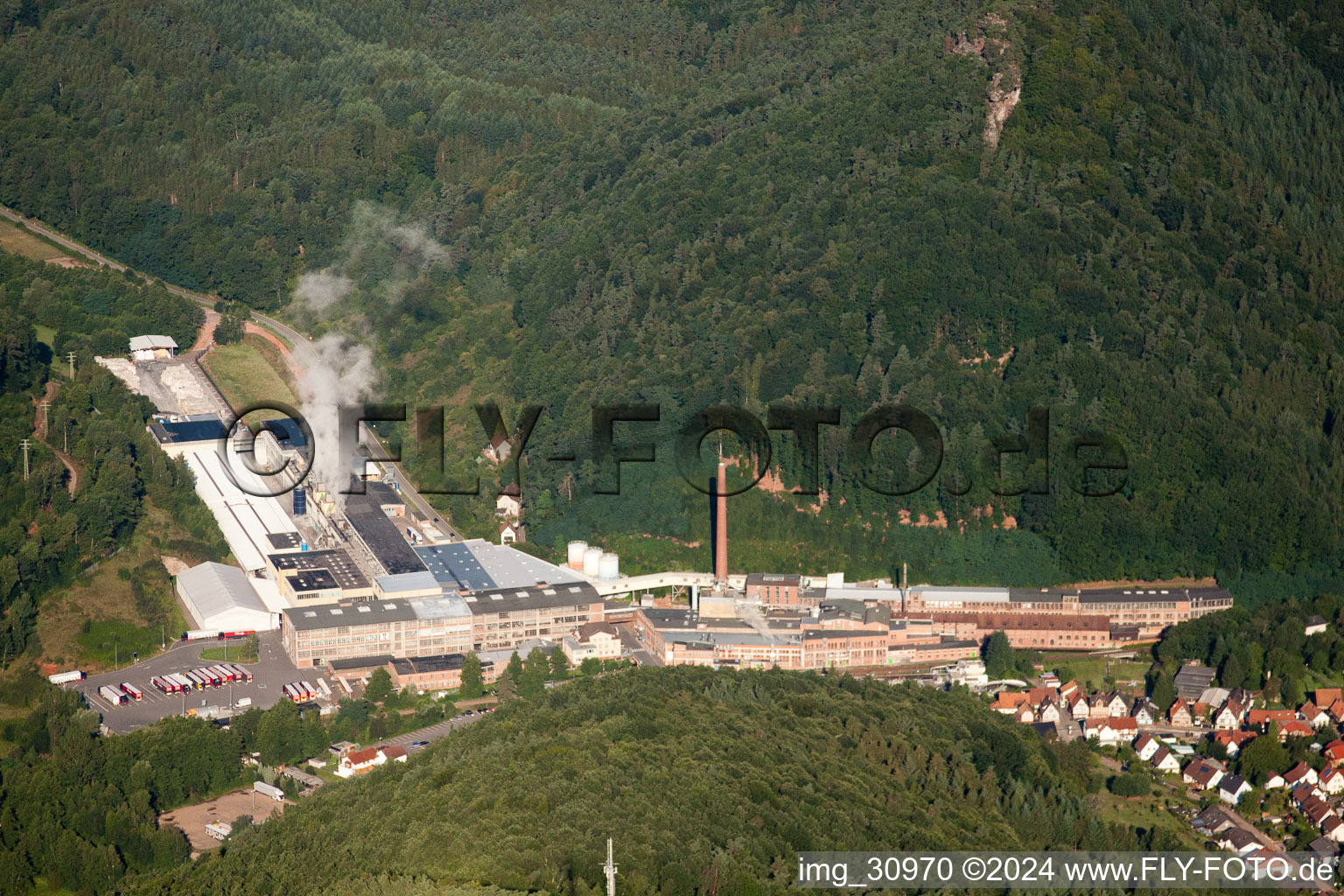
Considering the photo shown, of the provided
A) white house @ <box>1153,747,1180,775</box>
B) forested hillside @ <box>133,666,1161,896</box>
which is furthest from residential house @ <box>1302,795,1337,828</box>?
forested hillside @ <box>133,666,1161,896</box>

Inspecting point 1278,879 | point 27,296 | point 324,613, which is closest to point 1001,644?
point 1278,879

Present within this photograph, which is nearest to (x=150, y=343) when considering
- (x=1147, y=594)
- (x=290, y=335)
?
(x=290, y=335)

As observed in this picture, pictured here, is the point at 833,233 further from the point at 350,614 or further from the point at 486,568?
the point at 350,614

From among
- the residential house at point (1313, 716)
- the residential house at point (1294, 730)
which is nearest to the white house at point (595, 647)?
the residential house at point (1294, 730)

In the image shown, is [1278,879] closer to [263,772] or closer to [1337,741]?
[1337,741]

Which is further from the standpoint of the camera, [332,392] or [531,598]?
[332,392]

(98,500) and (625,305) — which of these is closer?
(98,500)
